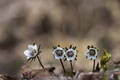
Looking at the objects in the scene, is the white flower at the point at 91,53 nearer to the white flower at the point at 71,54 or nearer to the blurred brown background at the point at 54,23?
the white flower at the point at 71,54

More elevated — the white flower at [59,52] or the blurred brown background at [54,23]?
the blurred brown background at [54,23]

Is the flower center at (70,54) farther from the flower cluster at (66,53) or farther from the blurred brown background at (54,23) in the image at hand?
the blurred brown background at (54,23)

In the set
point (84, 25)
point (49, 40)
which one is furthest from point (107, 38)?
point (49, 40)

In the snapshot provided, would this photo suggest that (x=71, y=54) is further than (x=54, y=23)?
No

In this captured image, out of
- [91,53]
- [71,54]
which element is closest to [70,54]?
[71,54]

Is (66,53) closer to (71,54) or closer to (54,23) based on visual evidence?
(71,54)

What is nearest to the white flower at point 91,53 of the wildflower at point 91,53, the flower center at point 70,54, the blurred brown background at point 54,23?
the wildflower at point 91,53

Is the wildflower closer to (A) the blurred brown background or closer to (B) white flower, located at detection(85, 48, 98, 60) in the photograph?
(B) white flower, located at detection(85, 48, 98, 60)

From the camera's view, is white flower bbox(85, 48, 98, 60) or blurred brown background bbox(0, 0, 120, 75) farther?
blurred brown background bbox(0, 0, 120, 75)

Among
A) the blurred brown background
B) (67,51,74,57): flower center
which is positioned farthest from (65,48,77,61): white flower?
the blurred brown background

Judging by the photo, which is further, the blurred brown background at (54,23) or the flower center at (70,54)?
the blurred brown background at (54,23)
